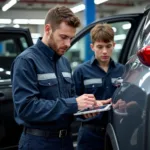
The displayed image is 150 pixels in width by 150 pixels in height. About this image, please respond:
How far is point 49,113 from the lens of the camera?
185cm

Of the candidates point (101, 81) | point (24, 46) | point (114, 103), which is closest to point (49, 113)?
point (114, 103)

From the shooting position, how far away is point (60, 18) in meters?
1.94

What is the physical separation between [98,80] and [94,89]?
3.2 inches

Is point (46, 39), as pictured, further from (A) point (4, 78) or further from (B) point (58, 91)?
(A) point (4, 78)

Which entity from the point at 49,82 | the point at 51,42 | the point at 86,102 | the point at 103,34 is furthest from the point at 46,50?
the point at 103,34

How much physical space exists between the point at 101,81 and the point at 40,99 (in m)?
0.80

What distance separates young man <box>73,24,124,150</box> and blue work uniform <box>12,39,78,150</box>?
39 centimetres

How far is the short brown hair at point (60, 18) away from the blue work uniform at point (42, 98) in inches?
6.9

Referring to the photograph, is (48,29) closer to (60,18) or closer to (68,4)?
(60,18)

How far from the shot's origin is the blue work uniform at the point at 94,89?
100.0 inches

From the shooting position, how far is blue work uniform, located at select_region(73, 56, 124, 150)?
8.33ft

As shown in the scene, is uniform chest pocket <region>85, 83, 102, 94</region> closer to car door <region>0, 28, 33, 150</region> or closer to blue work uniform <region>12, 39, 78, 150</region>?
blue work uniform <region>12, 39, 78, 150</region>

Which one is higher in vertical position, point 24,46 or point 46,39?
point 46,39

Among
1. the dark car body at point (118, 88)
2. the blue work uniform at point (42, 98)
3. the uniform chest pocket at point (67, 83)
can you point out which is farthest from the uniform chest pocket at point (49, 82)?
the dark car body at point (118, 88)
